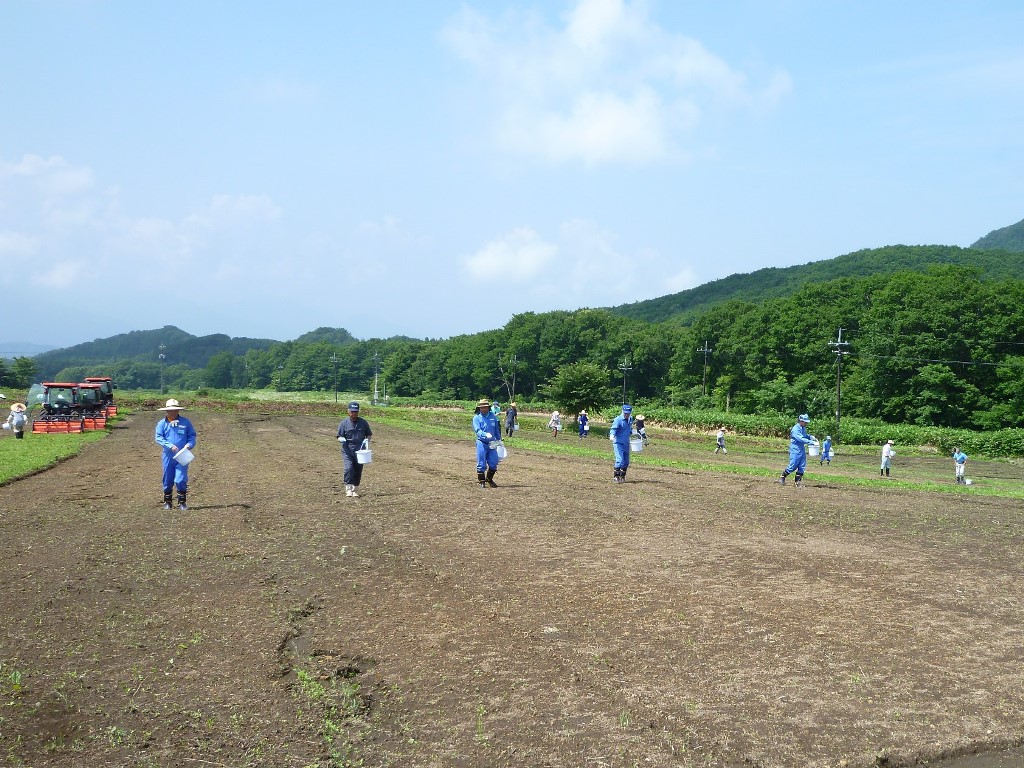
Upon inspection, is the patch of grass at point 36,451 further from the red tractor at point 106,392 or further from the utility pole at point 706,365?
the utility pole at point 706,365

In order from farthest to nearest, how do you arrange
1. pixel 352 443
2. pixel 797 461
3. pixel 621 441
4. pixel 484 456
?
pixel 797 461 < pixel 621 441 < pixel 484 456 < pixel 352 443

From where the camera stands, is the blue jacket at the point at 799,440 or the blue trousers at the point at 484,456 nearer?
the blue trousers at the point at 484,456

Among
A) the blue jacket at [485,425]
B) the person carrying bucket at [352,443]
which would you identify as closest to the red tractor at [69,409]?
the person carrying bucket at [352,443]

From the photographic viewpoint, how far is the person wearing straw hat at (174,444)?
14547mm

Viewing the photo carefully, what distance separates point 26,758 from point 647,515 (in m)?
11.5

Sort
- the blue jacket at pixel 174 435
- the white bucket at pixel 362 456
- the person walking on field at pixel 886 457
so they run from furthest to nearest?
the person walking on field at pixel 886 457 → the white bucket at pixel 362 456 → the blue jacket at pixel 174 435

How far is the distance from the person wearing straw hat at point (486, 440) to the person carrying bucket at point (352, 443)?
8.27ft

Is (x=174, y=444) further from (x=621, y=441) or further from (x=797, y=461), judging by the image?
(x=797, y=461)

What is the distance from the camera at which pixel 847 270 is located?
142750 mm

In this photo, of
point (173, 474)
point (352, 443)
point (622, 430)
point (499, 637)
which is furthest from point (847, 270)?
point (499, 637)

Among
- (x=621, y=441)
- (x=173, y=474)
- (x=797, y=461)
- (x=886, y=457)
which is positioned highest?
(x=621, y=441)

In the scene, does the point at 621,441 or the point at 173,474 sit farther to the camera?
the point at 621,441

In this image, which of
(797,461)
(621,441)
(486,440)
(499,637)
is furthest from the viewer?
(797,461)

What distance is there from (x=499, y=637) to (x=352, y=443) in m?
9.39
